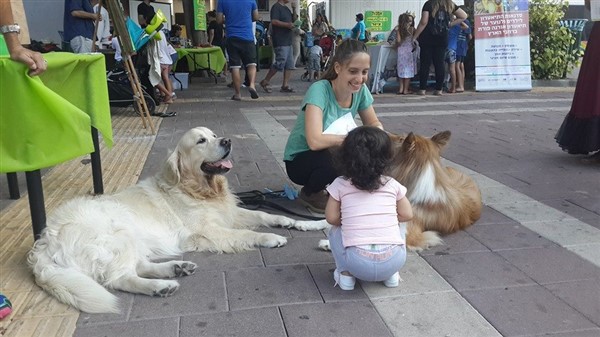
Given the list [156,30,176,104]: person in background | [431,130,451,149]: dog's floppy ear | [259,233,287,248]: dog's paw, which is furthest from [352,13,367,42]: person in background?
[259,233,287,248]: dog's paw

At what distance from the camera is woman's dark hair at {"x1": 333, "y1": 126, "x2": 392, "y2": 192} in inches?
107

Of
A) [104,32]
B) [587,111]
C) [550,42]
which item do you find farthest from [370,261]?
[550,42]

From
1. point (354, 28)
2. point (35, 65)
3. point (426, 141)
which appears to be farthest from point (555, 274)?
point (354, 28)

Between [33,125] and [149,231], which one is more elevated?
[33,125]

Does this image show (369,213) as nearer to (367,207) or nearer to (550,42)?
(367,207)

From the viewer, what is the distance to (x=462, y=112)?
9414mm

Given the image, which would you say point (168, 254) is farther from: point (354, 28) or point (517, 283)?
point (354, 28)

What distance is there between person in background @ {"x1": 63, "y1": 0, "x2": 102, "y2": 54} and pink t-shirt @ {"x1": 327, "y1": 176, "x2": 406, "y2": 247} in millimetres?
6910

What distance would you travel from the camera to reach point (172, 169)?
146 inches

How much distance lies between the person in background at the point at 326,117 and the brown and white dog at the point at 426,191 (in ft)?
1.53

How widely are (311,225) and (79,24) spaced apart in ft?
21.4

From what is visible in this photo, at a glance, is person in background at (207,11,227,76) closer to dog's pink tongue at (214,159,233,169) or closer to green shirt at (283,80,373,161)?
green shirt at (283,80,373,161)

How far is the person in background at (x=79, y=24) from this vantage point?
843 centimetres

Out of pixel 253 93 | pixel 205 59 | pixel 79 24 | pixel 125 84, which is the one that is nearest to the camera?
pixel 79 24
